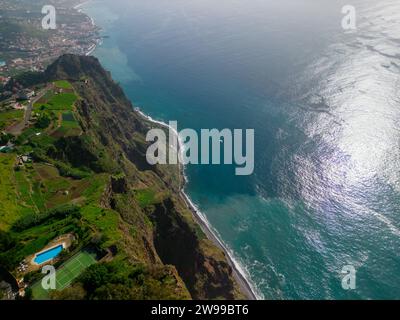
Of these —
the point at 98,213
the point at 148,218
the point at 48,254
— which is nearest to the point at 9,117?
the point at 148,218

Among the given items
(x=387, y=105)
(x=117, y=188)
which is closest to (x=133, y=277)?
(x=117, y=188)

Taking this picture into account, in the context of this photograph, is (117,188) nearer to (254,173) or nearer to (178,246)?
(178,246)

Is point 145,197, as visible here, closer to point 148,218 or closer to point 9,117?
point 148,218

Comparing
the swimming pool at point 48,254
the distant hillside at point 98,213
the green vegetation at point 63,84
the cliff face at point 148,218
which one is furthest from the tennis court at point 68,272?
the green vegetation at point 63,84

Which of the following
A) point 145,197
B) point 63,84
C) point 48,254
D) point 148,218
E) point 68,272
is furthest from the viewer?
point 63,84

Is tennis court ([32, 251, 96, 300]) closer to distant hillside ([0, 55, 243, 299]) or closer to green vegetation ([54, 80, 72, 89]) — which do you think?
distant hillside ([0, 55, 243, 299])

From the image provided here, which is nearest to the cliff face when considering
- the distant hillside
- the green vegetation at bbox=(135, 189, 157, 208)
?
the green vegetation at bbox=(135, 189, 157, 208)
